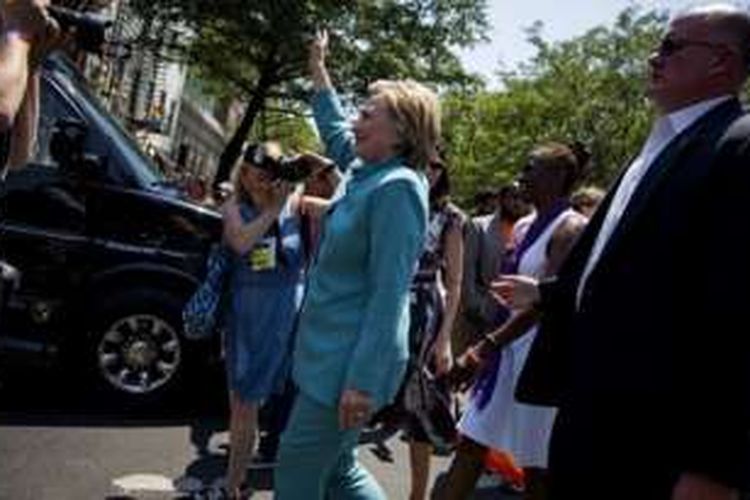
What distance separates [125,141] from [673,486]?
21.2 feet

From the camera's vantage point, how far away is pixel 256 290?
646 centimetres

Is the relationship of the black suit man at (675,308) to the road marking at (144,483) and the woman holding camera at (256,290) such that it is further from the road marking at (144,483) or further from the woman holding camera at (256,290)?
the road marking at (144,483)

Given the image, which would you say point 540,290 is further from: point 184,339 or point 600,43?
point 600,43

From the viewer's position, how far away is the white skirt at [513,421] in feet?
16.5

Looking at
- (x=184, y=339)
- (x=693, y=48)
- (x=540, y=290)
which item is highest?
(x=693, y=48)

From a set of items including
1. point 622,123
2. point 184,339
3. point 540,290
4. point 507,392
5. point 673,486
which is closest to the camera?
point 673,486

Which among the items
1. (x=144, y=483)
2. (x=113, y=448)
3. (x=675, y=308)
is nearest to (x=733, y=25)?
(x=675, y=308)

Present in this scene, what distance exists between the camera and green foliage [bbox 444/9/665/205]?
4200 centimetres

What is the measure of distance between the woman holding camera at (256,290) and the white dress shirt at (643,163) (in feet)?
9.85

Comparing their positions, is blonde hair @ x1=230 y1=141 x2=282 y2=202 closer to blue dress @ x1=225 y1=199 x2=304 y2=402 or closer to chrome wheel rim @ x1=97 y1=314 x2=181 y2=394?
blue dress @ x1=225 y1=199 x2=304 y2=402

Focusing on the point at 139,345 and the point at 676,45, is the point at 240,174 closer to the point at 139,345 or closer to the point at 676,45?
the point at 139,345

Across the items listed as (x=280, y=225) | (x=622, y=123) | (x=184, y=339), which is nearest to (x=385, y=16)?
(x=622, y=123)

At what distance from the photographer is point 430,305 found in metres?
6.40

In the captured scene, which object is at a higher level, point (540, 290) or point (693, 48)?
point (693, 48)
